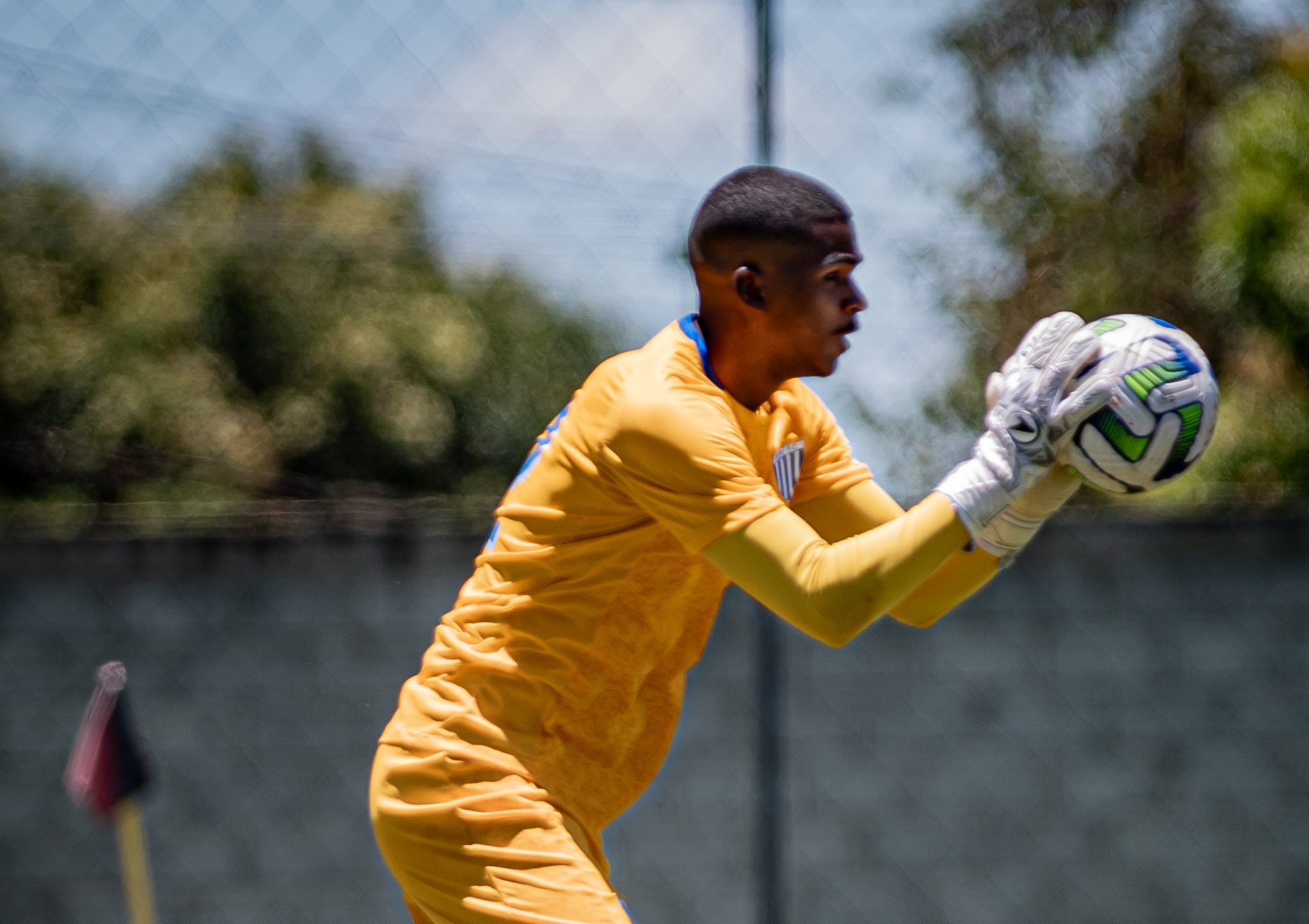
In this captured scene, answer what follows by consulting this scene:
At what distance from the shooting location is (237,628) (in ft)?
14.9

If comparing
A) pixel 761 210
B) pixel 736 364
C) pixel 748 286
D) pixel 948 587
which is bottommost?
pixel 948 587

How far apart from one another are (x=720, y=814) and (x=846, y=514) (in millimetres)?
2231

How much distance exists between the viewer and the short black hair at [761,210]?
2.19m

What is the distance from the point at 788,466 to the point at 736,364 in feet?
0.74

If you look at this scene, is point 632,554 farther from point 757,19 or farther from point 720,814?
point 720,814

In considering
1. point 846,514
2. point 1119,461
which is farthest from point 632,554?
point 1119,461

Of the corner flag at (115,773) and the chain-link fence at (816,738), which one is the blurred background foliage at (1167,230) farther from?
the corner flag at (115,773)

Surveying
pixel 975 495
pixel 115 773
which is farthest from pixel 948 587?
pixel 115 773

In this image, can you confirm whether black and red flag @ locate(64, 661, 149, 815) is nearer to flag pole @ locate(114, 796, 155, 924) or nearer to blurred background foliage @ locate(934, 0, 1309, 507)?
flag pole @ locate(114, 796, 155, 924)

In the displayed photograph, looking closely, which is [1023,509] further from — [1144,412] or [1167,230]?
[1167,230]

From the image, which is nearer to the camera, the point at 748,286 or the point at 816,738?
the point at 748,286

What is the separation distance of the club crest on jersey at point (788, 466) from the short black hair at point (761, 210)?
35 centimetres

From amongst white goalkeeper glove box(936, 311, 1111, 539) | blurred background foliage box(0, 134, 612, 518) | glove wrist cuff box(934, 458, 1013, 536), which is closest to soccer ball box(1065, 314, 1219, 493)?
white goalkeeper glove box(936, 311, 1111, 539)

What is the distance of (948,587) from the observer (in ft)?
8.10
